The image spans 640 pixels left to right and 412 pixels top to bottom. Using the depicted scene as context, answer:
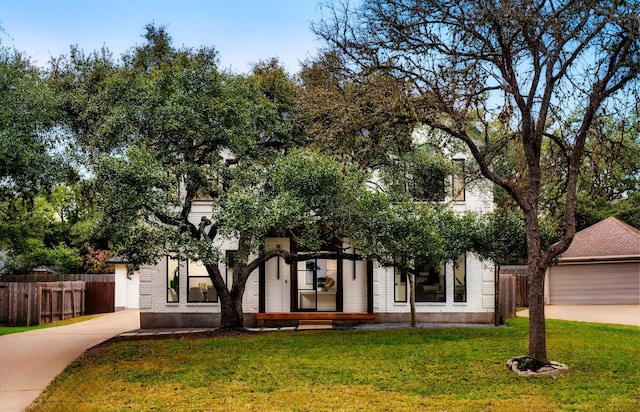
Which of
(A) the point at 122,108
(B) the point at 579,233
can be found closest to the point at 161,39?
(A) the point at 122,108

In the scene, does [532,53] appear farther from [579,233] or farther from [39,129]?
[579,233]

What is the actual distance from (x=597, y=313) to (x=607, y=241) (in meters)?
5.34

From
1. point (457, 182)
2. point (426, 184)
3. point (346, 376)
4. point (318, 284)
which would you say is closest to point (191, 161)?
point (426, 184)

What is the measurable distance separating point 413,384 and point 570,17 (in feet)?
21.6

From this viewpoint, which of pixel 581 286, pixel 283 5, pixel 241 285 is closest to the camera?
pixel 283 5

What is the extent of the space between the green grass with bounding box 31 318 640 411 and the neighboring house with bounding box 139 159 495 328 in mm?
4693

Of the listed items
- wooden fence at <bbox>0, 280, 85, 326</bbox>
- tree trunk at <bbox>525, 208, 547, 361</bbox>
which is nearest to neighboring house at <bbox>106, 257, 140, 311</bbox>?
wooden fence at <bbox>0, 280, 85, 326</bbox>

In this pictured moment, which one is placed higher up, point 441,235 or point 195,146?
point 195,146

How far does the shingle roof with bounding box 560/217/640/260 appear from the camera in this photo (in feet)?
100

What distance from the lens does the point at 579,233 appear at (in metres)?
33.1

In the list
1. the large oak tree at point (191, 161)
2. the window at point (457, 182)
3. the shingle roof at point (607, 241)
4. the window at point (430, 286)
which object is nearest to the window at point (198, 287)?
the large oak tree at point (191, 161)

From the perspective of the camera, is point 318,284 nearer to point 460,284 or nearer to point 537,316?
point 460,284

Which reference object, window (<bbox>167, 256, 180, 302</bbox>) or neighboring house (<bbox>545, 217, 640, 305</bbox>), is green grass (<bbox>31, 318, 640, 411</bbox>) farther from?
neighboring house (<bbox>545, 217, 640, 305</bbox>)

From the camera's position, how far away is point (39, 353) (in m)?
16.1
